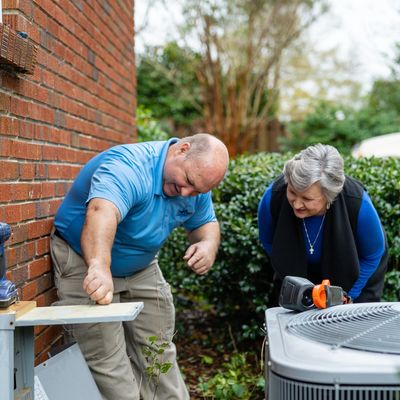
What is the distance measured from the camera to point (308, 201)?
3275 millimetres

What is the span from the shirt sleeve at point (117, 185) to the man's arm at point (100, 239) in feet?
0.14

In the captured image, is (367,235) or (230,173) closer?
(367,235)

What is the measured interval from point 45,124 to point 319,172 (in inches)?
56.5

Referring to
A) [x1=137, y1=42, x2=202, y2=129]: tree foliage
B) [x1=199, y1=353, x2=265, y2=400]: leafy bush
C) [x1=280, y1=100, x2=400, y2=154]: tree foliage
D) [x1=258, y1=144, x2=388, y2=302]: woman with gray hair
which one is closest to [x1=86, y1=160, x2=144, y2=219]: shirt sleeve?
[x1=258, y1=144, x2=388, y2=302]: woman with gray hair

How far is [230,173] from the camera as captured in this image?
5.04m

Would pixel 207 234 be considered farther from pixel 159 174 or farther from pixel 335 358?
pixel 335 358

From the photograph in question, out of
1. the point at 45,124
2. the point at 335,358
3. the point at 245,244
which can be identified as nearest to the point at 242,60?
the point at 245,244

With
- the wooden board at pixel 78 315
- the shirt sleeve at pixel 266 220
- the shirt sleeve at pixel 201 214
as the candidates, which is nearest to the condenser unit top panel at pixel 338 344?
the wooden board at pixel 78 315

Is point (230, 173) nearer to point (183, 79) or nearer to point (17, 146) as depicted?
point (17, 146)

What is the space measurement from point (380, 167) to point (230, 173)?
1196 millimetres

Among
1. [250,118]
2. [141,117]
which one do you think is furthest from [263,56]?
[141,117]

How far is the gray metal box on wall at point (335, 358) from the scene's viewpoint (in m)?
1.62

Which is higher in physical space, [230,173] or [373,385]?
[230,173]

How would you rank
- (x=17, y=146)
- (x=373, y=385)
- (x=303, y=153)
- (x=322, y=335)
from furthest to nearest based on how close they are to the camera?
(x=303, y=153) → (x=17, y=146) → (x=322, y=335) → (x=373, y=385)
